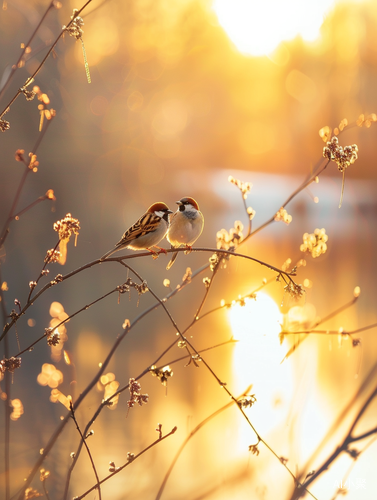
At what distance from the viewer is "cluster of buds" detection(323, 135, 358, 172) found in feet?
2.22

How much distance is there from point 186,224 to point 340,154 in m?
0.78

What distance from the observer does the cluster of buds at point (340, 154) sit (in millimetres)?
675

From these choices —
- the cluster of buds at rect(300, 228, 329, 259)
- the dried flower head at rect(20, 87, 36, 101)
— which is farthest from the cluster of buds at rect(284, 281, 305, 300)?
the dried flower head at rect(20, 87, 36, 101)

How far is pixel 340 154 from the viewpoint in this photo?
2.23 ft

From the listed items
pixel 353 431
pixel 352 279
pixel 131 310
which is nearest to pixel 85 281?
pixel 131 310

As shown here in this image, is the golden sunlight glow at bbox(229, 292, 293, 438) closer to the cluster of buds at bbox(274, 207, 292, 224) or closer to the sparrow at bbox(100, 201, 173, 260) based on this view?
the sparrow at bbox(100, 201, 173, 260)

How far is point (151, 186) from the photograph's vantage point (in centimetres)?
308

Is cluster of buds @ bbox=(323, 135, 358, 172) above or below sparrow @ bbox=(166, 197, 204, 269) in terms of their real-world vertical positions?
below

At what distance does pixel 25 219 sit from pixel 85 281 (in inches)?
20.7

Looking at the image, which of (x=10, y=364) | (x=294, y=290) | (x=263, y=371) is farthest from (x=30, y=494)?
(x=263, y=371)

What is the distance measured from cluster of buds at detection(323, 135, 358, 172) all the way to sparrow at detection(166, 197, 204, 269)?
72 centimetres

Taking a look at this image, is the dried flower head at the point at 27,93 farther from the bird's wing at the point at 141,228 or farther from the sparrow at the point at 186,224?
the sparrow at the point at 186,224

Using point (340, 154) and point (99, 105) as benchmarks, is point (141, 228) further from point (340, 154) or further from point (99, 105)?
point (99, 105)

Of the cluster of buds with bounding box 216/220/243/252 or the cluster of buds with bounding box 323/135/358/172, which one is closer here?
the cluster of buds with bounding box 323/135/358/172
